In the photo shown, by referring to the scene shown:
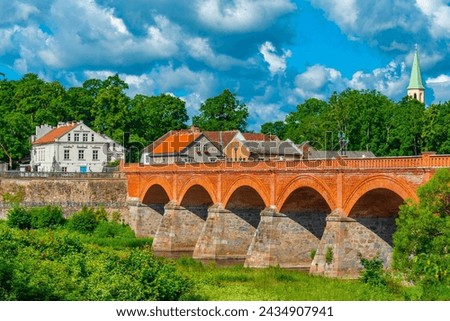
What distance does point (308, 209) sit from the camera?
48.5 m

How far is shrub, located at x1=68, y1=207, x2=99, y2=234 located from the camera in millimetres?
63719

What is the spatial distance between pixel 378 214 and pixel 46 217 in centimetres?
3101

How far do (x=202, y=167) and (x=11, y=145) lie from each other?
111 feet

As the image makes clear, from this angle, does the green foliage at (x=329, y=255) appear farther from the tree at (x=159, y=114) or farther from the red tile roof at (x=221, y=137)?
the tree at (x=159, y=114)

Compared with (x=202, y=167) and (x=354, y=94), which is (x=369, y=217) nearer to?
(x=202, y=167)

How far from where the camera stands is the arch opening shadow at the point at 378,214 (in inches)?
1634

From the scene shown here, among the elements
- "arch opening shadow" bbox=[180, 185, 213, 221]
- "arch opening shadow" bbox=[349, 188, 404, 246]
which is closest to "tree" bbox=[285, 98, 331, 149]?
"arch opening shadow" bbox=[180, 185, 213, 221]

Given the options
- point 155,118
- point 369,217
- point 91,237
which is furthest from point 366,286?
point 155,118

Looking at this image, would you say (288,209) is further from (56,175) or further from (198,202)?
(56,175)

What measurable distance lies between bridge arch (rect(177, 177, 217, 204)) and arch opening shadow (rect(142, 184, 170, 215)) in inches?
243

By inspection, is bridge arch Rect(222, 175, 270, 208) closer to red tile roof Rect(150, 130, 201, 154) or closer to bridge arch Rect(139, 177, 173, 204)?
bridge arch Rect(139, 177, 173, 204)

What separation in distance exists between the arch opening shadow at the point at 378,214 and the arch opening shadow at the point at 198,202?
21828 millimetres

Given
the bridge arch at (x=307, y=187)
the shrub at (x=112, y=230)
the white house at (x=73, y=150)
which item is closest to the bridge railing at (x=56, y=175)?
the shrub at (x=112, y=230)

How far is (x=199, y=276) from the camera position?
40.8 m
